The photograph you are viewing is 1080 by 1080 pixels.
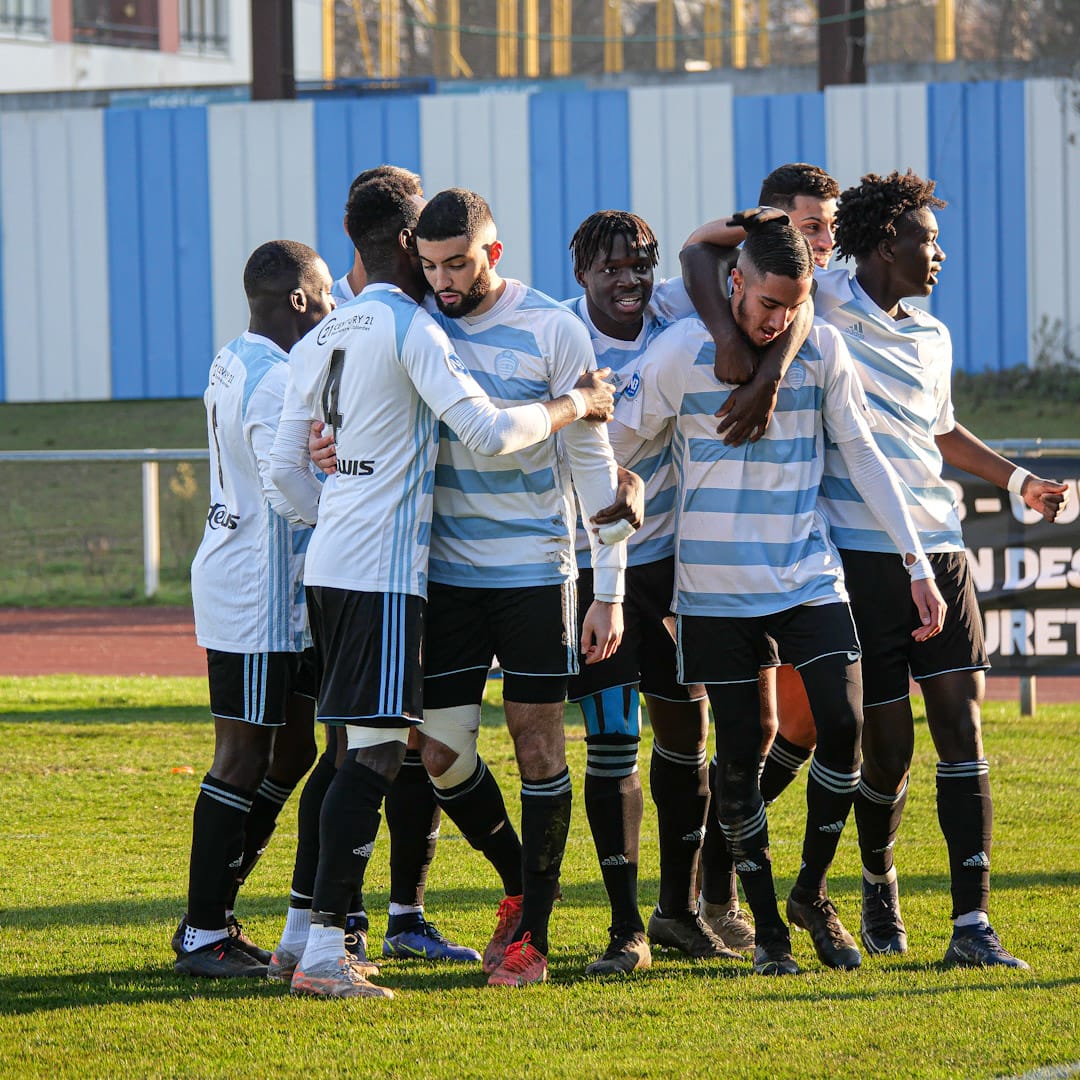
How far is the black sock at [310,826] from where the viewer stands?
4.77 m

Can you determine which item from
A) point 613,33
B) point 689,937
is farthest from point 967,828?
point 613,33

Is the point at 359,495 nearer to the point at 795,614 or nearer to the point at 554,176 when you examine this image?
the point at 795,614

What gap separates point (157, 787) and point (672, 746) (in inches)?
144

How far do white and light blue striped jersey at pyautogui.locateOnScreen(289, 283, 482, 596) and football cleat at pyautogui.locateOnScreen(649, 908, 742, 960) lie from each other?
139 cm

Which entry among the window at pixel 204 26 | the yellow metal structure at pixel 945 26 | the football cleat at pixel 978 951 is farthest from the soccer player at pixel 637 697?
the window at pixel 204 26

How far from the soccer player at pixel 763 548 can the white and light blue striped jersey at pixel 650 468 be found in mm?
183

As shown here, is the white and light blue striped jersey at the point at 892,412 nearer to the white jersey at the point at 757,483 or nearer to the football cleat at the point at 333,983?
the white jersey at the point at 757,483

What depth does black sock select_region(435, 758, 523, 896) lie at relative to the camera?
4.82 meters

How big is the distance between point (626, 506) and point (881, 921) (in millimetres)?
1585

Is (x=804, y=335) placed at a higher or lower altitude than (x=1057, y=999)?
higher

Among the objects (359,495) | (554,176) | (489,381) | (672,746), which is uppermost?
(554,176)

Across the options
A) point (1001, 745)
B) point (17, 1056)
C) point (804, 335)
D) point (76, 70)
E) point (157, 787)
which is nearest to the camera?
point (17, 1056)

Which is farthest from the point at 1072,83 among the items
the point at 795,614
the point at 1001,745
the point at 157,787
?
the point at 795,614

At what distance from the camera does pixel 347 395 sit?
4332 mm
